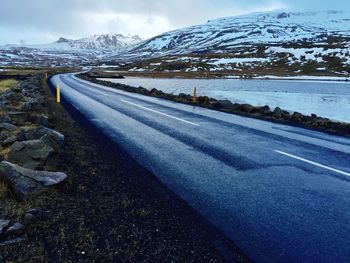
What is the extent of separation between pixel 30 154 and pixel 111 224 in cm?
331

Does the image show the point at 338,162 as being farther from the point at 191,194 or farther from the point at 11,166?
the point at 11,166

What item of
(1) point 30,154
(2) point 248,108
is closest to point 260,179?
(1) point 30,154

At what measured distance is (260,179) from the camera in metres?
7.43

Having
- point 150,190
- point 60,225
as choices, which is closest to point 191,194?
point 150,190

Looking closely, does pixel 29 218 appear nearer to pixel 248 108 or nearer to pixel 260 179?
pixel 260 179

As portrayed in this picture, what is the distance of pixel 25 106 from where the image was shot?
52.6 ft

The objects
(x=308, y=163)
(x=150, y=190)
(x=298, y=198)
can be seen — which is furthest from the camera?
(x=308, y=163)

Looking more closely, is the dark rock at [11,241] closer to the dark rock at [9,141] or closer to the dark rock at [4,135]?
the dark rock at [9,141]

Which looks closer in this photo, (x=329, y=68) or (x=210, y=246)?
(x=210, y=246)

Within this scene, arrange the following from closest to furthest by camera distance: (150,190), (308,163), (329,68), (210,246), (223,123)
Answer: (210,246)
(150,190)
(308,163)
(223,123)
(329,68)

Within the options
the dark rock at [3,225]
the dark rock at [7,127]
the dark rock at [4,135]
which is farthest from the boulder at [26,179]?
the dark rock at [7,127]

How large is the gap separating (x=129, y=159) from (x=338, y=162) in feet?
17.7

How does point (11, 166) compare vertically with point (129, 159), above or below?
above

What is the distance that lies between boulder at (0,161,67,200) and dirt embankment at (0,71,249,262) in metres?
0.14
